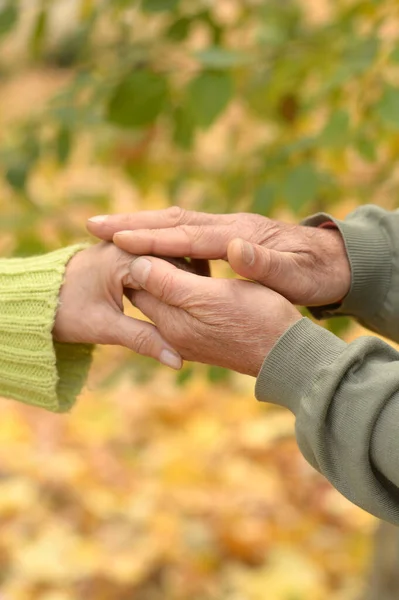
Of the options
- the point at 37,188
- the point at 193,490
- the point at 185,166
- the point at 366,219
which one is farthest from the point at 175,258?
the point at 37,188

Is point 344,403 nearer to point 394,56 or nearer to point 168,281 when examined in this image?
point 168,281

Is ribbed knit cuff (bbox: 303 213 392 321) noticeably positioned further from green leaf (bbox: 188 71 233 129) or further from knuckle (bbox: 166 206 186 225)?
green leaf (bbox: 188 71 233 129)

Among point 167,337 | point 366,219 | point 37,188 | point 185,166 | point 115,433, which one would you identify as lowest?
point 115,433

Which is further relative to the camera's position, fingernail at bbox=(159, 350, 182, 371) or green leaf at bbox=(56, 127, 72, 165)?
green leaf at bbox=(56, 127, 72, 165)

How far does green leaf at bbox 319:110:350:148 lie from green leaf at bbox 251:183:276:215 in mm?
135

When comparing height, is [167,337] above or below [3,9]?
below

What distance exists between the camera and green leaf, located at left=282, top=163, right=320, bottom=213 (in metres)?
1.29

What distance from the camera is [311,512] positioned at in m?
2.41

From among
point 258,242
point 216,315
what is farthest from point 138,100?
point 216,315

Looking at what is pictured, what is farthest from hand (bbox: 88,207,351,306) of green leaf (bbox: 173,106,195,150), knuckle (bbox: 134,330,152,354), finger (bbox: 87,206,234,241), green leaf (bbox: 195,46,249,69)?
green leaf (bbox: 173,106,195,150)

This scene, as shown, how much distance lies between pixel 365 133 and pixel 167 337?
2.03ft

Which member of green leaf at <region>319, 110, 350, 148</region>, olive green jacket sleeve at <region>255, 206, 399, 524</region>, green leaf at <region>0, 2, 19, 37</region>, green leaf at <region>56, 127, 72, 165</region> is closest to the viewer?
olive green jacket sleeve at <region>255, 206, 399, 524</region>

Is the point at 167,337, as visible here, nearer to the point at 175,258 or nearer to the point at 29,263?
the point at 175,258

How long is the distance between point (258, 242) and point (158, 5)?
58 cm
